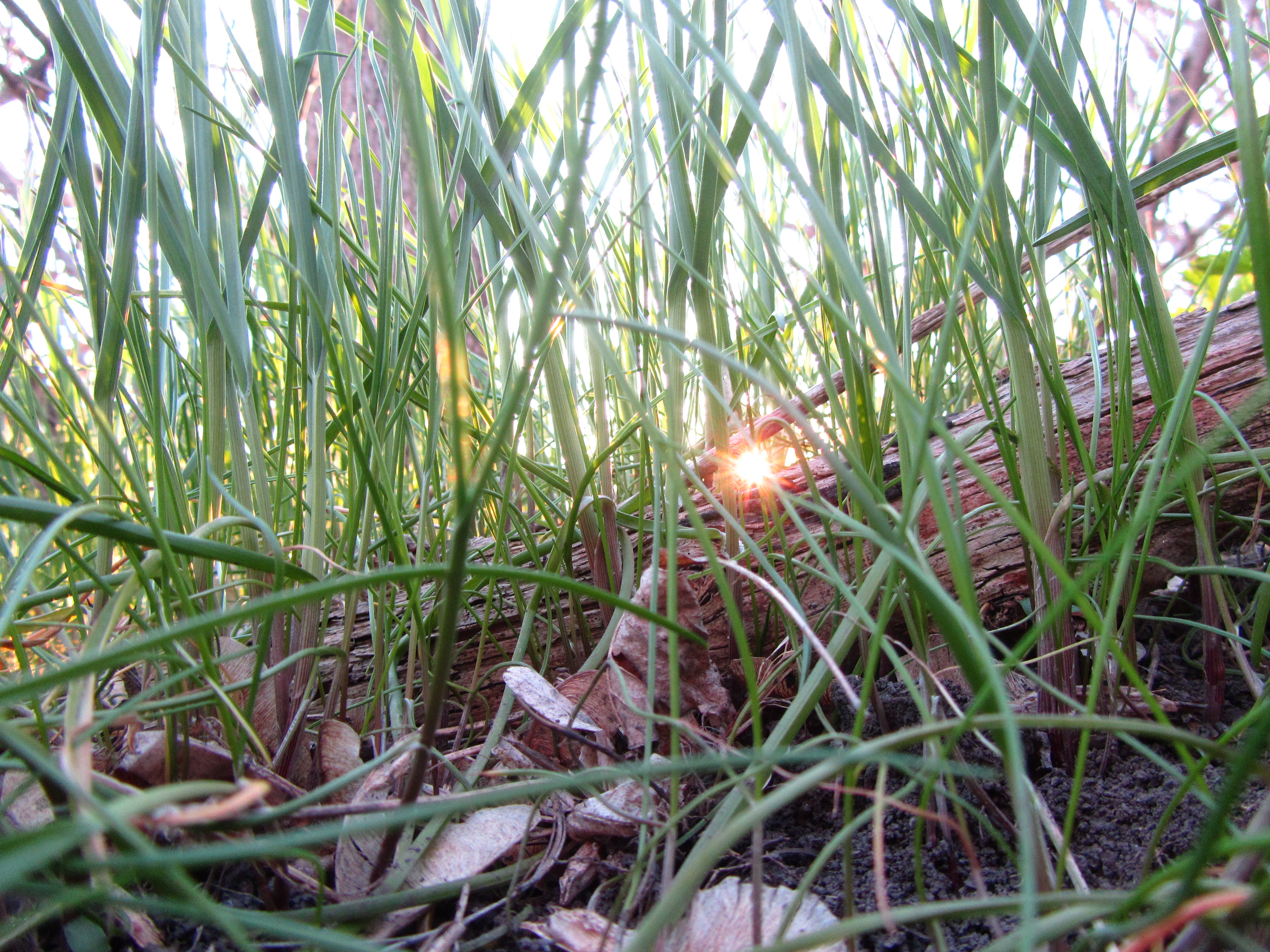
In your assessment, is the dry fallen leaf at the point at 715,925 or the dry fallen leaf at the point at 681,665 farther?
the dry fallen leaf at the point at 681,665

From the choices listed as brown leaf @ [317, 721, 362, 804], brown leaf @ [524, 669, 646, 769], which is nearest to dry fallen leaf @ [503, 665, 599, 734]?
brown leaf @ [524, 669, 646, 769]

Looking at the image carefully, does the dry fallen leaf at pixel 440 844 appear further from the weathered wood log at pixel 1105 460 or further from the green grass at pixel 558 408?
the weathered wood log at pixel 1105 460

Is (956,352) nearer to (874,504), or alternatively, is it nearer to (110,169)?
(874,504)

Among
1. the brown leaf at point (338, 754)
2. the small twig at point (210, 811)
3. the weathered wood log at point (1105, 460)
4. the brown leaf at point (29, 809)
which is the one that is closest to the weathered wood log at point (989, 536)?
the weathered wood log at point (1105, 460)

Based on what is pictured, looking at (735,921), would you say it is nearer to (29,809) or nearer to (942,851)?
(942,851)

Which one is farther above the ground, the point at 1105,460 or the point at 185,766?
the point at 1105,460

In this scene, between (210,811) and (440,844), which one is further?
(440,844)

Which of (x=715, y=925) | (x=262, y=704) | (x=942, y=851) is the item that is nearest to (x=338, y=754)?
(x=262, y=704)
